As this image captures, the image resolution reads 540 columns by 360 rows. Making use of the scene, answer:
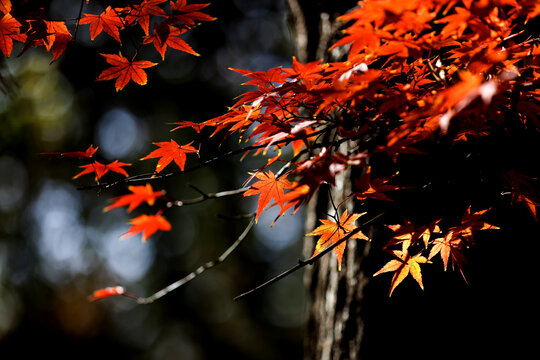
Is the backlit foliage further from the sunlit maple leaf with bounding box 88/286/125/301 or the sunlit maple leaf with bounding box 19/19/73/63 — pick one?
the sunlit maple leaf with bounding box 88/286/125/301

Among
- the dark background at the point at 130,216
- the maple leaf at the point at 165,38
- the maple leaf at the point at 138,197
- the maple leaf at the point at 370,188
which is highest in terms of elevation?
the maple leaf at the point at 165,38

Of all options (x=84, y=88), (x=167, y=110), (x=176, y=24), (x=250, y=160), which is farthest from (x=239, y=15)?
(x=176, y=24)

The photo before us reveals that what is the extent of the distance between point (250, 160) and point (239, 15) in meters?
2.45

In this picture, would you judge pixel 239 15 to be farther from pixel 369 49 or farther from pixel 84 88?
pixel 369 49

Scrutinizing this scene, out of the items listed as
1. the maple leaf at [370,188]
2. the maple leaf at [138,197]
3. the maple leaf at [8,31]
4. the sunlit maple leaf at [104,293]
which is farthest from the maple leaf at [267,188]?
the maple leaf at [8,31]

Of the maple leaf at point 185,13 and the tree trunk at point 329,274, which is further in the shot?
the tree trunk at point 329,274

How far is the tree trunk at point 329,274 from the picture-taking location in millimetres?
1347

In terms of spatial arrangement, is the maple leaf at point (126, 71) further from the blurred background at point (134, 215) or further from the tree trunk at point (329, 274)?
the blurred background at point (134, 215)

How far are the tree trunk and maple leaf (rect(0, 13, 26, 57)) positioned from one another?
3.38ft

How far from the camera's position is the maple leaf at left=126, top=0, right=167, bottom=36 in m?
0.90

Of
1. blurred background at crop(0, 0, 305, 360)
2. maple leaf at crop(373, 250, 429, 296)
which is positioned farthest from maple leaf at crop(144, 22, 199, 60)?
blurred background at crop(0, 0, 305, 360)

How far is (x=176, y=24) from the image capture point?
2.97ft

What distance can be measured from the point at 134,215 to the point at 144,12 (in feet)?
18.3

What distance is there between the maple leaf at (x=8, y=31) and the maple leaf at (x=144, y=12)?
282mm
